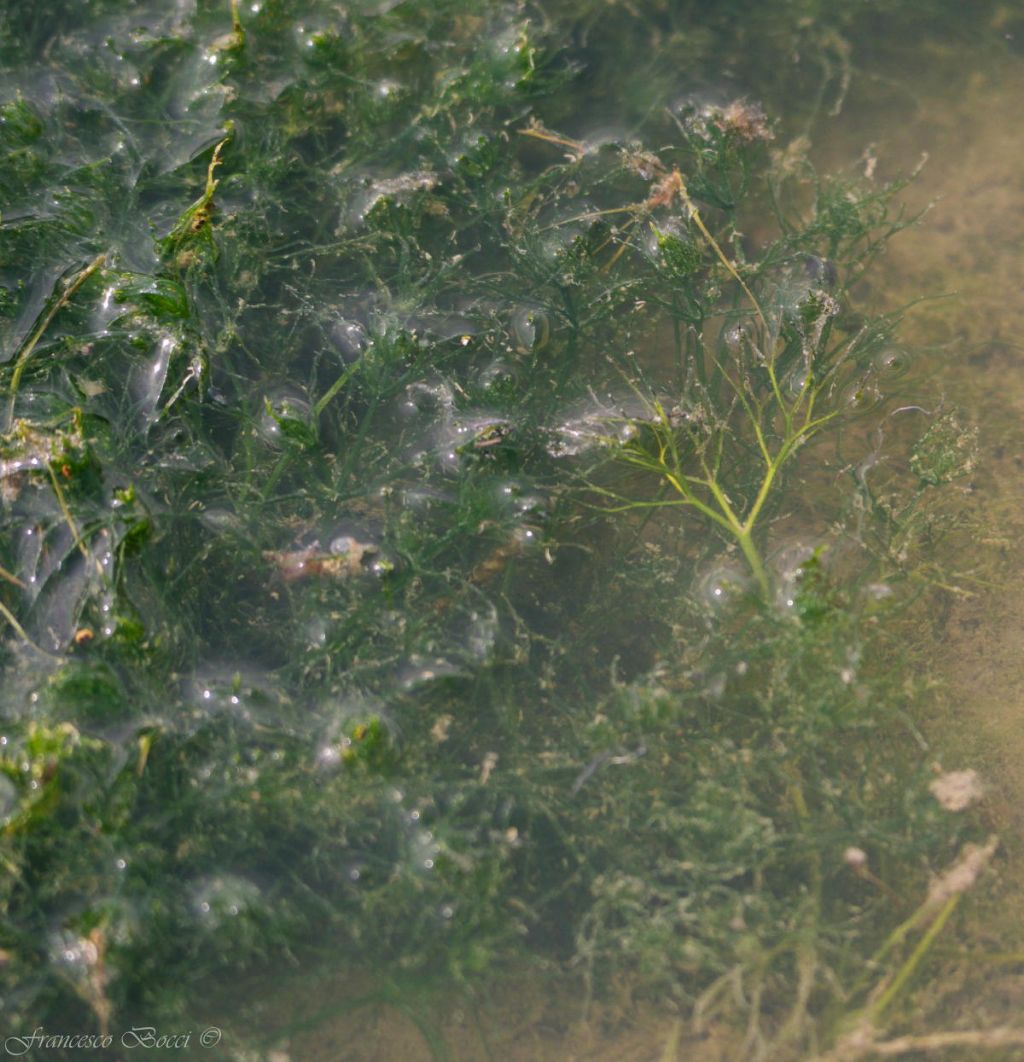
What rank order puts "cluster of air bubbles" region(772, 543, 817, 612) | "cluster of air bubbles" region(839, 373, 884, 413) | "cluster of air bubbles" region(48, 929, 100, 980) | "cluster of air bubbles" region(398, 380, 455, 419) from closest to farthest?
"cluster of air bubbles" region(48, 929, 100, 980) < "cluster of air bubbles" region(772, 543, 817, 612) < "cluster of air bubbles" region(398, 380, 455, 419) < "cluster of air bubbles" region(839, 373, 884, 413)

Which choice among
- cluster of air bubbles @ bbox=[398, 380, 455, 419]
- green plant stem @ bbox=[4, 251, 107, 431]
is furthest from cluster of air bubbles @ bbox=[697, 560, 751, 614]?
green plant stem @ bbox=[4, 251, 107, 431]

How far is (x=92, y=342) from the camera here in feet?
7.36

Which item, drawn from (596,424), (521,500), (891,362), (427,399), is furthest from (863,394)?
(427,399)

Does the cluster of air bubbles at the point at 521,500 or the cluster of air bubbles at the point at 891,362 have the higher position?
the cluster of air bubbles at the point at 891,362

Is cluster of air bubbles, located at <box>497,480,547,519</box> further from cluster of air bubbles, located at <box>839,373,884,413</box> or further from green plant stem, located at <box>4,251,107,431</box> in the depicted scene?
green plant stem, located at <box>4,251,107,431</box>

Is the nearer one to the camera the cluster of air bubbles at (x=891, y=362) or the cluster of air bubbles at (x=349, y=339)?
the cluster of air bubbles at (x=349, y=339)

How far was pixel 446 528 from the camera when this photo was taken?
225cm

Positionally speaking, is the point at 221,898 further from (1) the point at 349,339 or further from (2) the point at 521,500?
(1) the point at 349,339

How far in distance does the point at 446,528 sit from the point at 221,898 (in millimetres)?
873

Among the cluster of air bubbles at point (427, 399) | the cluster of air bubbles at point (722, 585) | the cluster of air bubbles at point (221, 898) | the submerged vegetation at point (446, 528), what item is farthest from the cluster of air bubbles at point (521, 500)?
the cluster of air bubbles at point (221, 898)

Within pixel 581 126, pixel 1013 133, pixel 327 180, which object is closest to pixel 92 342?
pixel 327 180

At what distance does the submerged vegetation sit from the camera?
1908mm

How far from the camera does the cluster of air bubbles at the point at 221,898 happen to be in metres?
1.85

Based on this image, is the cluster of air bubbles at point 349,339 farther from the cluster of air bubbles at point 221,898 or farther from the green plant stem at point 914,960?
the green plant stem at point 914,960
